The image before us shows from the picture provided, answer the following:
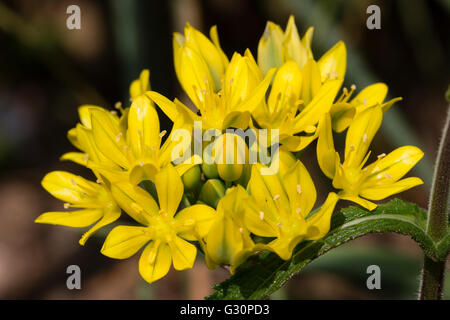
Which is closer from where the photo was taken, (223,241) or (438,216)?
(223,241)

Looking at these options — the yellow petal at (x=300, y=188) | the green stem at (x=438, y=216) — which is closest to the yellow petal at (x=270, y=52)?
the yellow petal at (x=300, y=188)

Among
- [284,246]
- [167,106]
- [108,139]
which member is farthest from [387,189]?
[108,139]

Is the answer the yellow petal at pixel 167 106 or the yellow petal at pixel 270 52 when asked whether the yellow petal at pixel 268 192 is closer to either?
the yellow petal at pixel 167 106

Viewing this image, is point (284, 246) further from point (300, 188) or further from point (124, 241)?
point (124, 241)

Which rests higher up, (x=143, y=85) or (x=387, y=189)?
(x=143, y=85)

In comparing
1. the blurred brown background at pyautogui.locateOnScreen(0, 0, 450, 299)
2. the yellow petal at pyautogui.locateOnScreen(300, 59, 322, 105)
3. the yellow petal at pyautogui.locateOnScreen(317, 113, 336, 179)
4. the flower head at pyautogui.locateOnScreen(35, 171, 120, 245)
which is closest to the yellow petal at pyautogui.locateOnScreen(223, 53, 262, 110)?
the yellow petal at pyautogui.locateOnScreen(300, 59, 322, 105)
